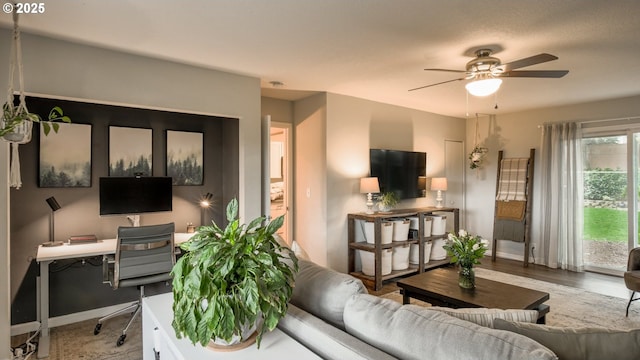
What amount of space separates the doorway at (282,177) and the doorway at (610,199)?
4.40 metres

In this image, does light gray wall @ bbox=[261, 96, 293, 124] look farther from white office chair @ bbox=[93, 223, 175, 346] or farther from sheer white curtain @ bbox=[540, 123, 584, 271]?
sheer white curtain @ bbox=[540, 123, 584, 271]

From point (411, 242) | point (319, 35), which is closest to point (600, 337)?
point (319, 35)

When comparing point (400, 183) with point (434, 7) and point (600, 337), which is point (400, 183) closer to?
point (434, 7)

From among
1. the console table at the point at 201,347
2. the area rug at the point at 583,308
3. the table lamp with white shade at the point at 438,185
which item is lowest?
the area rug at the point at 583,308

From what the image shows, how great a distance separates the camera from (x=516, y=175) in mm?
5727

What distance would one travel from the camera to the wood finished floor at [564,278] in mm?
4250

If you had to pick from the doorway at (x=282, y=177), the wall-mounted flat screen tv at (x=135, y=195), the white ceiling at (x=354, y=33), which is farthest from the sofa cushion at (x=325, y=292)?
the doorway at (x=282, y=177)

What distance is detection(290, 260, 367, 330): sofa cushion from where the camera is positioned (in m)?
1.45

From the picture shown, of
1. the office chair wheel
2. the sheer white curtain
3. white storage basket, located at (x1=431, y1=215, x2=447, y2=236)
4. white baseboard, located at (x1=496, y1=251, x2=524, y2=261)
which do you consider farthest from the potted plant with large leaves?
white baseboard, located at (x1=496, y1=251, x2=524, y2=261)

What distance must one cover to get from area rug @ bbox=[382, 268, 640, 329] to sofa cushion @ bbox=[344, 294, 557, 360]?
260cm

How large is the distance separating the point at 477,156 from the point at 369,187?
105 inches

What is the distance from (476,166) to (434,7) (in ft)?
15.1

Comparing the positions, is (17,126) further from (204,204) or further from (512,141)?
(512,141)

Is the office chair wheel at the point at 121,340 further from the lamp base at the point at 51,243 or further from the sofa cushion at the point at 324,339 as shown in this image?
→ the sofa cushion at the point at 324,339
